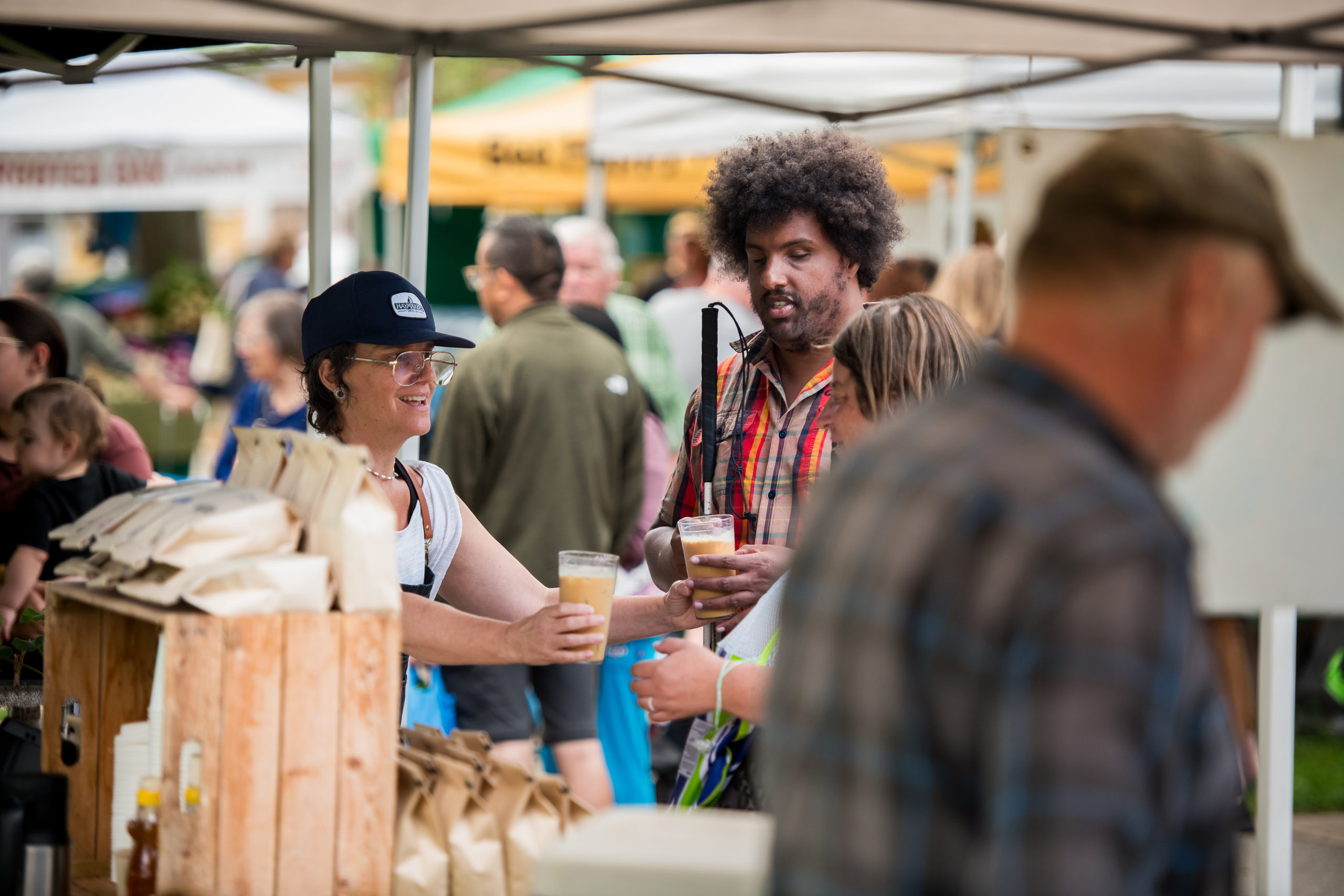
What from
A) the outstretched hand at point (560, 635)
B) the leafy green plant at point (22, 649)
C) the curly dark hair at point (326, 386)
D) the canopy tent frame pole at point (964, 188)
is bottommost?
the leafy green plant at point (22, 649)

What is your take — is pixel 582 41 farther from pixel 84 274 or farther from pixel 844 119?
pixel 84 274

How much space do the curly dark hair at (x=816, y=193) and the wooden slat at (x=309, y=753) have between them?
1601 millimetres

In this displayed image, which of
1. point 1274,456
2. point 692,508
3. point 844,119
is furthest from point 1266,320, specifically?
point 844,119

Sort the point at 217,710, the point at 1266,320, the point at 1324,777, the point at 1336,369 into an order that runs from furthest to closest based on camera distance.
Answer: the point at 1324,777
the point at 1336,369
the point at 217,710
the point at 1266,320

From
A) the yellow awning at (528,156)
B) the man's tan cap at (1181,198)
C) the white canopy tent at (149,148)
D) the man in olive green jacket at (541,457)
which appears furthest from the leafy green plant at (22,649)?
the yellow awning at (528,156)

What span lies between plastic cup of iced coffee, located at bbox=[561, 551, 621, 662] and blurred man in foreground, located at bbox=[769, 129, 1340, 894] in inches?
49.9

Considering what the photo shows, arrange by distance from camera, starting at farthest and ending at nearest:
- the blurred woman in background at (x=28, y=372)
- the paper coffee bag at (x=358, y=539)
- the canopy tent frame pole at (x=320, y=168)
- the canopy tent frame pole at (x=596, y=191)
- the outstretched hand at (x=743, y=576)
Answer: the canopy tent frame pole at (x=596, y=191), the blurred woman in background at (x=28, y=372), the canopy tent frame pole at (x=320, y=168), the outstretched hand at (x=743, y=576), the paper coffee bag at (x=358, y=539)

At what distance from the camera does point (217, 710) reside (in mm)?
1732

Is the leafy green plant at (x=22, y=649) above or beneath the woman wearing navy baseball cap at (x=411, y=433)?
beneath

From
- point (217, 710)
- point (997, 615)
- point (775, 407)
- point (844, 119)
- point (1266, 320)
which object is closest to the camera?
point (997, 615)

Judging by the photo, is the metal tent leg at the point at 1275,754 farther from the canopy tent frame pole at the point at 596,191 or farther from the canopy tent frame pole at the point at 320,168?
the canopy tent frame pole at the point at 596,191

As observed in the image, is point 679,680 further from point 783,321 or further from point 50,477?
point 50,477

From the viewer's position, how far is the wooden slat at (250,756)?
1.74 meters

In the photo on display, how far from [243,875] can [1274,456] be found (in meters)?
2.06
